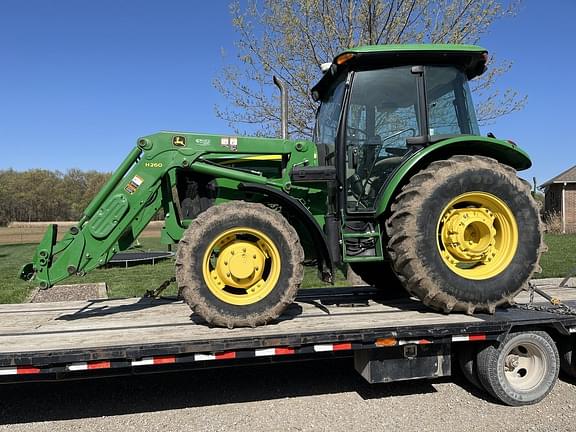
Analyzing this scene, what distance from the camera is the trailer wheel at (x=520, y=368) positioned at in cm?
441

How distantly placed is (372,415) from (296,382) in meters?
1.05

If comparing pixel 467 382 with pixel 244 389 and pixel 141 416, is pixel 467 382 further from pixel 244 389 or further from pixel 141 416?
pixel 141 416

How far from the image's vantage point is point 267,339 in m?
3.94

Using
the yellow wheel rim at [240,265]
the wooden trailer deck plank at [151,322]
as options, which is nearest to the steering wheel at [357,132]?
the yellow wheel rim at [240,265]

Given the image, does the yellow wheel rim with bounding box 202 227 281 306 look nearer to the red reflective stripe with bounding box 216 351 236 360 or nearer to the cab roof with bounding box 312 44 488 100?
the red reflective stripe with bounding box 216 351 236 360

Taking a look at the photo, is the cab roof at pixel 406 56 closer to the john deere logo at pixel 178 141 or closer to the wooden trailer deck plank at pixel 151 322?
the john deere logo at pixel 178 141

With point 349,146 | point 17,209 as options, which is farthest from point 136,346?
point 17,209

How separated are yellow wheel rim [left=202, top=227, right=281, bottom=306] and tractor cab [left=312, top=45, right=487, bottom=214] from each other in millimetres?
1001

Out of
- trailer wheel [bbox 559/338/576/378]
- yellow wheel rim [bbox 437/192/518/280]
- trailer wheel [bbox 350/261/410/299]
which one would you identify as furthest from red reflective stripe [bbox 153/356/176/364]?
trailer wheel [bbox 559/338/576/378]

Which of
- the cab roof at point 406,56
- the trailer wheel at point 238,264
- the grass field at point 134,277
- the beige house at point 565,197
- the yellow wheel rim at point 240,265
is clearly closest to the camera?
the trailer wheel at point 238,264

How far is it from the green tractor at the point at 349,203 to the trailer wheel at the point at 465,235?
0.01 meters

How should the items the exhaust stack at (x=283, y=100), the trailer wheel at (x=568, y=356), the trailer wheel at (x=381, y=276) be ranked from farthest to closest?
the trailer wheel at (x=381, y=276), the exhaust stack at (x=283, y=100), the trailer wheel at (x=568, y=356)

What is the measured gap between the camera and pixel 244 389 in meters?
4.91

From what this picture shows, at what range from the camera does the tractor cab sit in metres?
4.89
